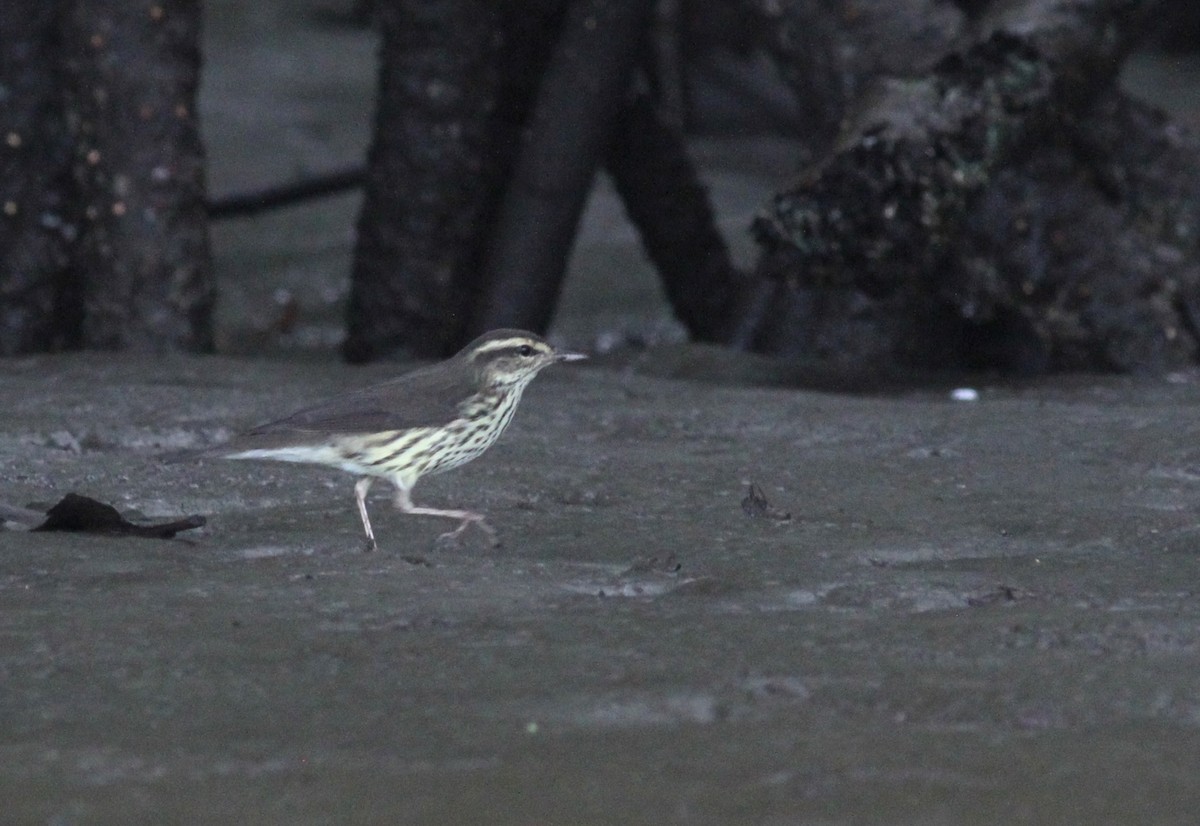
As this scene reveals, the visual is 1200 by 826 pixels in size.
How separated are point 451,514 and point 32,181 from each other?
198 inches

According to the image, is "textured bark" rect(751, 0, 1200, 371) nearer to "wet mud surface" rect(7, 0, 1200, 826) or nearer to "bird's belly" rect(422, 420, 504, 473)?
"wet mud surface" rect(7, 0, 1200, 826)

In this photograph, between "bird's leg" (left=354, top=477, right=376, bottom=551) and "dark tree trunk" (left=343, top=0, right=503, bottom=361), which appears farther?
"dark tree trunk" (left=343, top=0, right=503, bottom=361)

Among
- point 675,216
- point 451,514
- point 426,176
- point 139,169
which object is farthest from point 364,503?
point 675,216

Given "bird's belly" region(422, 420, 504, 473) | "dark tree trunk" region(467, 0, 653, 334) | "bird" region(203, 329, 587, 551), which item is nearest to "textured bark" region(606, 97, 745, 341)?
"dark tree trunk" region(467, 0, 653, 334)

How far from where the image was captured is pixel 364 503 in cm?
621

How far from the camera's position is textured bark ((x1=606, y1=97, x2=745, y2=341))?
37.2 feet

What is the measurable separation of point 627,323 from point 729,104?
7.42 m

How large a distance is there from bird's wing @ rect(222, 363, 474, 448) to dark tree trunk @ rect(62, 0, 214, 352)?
3.74m

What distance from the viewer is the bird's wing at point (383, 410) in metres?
5.88

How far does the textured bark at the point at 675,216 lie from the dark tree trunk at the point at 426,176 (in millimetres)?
1169

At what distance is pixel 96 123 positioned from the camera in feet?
31.6

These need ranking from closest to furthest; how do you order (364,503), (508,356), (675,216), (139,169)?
(364,503) → (508,356) → (139,169) → (675,216)

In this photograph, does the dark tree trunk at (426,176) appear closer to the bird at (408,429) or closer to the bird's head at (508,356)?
the bird's head at (508,356)

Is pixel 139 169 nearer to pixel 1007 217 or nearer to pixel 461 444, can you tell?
pixel 461 444
